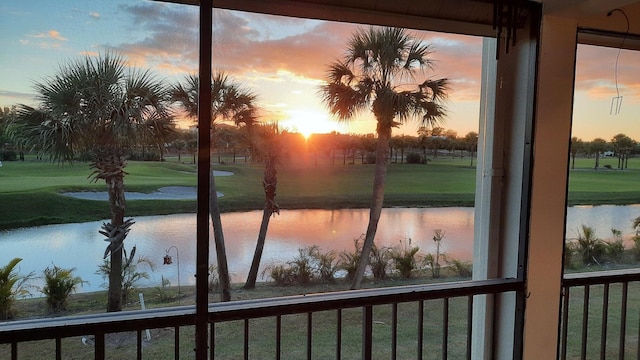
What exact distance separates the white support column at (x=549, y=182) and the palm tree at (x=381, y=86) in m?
0.54

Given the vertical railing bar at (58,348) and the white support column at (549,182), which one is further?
the white support column at (549,182)

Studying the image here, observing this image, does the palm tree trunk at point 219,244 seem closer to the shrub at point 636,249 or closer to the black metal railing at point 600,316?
the black metal railing at point 600,316

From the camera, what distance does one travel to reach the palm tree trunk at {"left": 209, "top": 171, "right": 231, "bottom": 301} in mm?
1743

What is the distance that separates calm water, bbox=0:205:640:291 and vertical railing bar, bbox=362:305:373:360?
301 millimetres

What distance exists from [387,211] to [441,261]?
16.0 inches

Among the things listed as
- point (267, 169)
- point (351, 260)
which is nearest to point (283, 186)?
point (267, 169)

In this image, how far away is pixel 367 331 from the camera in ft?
6.10

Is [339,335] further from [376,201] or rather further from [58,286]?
[58,286]

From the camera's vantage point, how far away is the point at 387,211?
2000 millimetres

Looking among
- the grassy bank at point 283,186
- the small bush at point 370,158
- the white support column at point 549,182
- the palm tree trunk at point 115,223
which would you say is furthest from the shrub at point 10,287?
the white support column at point 549,182

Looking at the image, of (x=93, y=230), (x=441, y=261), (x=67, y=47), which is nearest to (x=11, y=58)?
(x=67, y=47)

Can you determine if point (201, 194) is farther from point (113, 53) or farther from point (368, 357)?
point (368, 357)

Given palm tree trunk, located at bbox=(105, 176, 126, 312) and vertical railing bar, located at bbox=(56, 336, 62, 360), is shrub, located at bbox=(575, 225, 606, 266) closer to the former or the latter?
palm tree trunk, located at bbox=(105, 176, 126, 312)

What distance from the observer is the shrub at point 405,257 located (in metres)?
2.00
